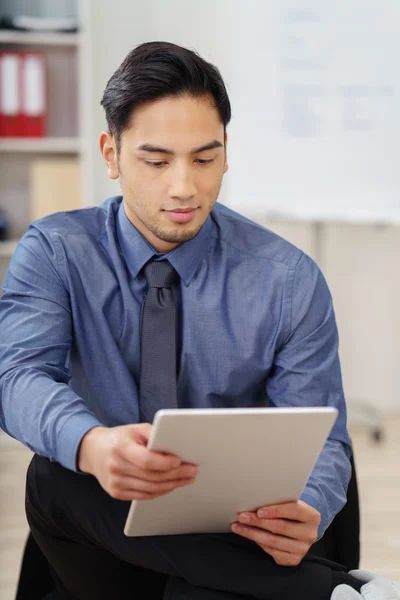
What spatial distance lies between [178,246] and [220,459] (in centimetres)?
51

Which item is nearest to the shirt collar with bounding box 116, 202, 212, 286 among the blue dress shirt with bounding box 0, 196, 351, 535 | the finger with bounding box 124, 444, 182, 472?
the blue dress shirt with bounding box 0, 196, 351, 535

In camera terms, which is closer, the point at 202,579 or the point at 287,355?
the point at 202,579

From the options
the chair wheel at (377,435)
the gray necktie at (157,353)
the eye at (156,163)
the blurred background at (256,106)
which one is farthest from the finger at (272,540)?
the chair wheel at (377,435)

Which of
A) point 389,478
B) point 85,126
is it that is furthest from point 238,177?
point 389,478

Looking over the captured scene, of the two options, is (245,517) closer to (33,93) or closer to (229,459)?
(229,459)

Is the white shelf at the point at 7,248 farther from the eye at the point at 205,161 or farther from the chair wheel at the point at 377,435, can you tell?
the eye at the point at 205,161

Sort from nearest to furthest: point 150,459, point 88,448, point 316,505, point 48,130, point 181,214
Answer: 1. point 150,459
2. point 88,448
3. point 316,505
4. point 181,214
5. point 48,130

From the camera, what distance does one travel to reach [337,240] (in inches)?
137

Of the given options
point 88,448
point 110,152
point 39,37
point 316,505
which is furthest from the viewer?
point 39,37

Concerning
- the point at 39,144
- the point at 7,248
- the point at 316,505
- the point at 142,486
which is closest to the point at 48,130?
the point at 39,144

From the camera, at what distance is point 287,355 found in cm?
141

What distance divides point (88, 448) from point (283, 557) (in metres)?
0.31

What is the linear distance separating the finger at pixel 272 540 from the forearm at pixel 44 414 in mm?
247

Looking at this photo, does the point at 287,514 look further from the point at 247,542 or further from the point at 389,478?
the point at 389,478
